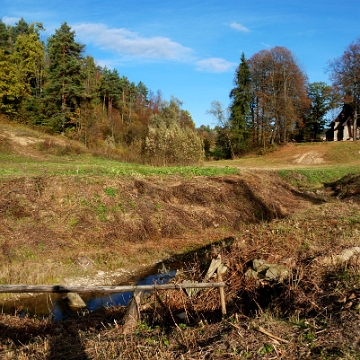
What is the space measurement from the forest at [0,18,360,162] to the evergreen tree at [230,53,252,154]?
Result: 0.44 feet

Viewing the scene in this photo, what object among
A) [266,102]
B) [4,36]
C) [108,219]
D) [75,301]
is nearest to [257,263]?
[75,301]

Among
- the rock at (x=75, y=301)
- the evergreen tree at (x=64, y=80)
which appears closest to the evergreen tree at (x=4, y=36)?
the evergreen tree at (x=64, y=80)

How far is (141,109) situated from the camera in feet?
204

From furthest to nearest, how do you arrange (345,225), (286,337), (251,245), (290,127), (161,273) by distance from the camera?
(290,127) → (161,273) → (345,225) → (251,245) → (286,337)

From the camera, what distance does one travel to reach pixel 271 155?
43.8 m

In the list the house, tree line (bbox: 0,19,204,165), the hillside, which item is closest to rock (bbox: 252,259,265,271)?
the hillside

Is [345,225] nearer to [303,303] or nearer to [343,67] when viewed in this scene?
[303,303]

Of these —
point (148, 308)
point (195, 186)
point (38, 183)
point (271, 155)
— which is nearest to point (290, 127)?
point (271, 155)

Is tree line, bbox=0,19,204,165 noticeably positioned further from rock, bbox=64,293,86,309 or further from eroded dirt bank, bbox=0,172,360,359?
rock, bbox=64,293,86,309

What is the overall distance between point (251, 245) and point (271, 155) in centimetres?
3702

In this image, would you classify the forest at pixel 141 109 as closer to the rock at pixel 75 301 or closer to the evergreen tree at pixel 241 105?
Answer: the evergreen tree at pixel 241 105

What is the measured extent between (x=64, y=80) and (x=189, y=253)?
28.8 meters

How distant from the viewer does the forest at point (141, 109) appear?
32.2 metres

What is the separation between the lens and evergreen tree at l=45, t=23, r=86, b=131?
3588 centimetres
